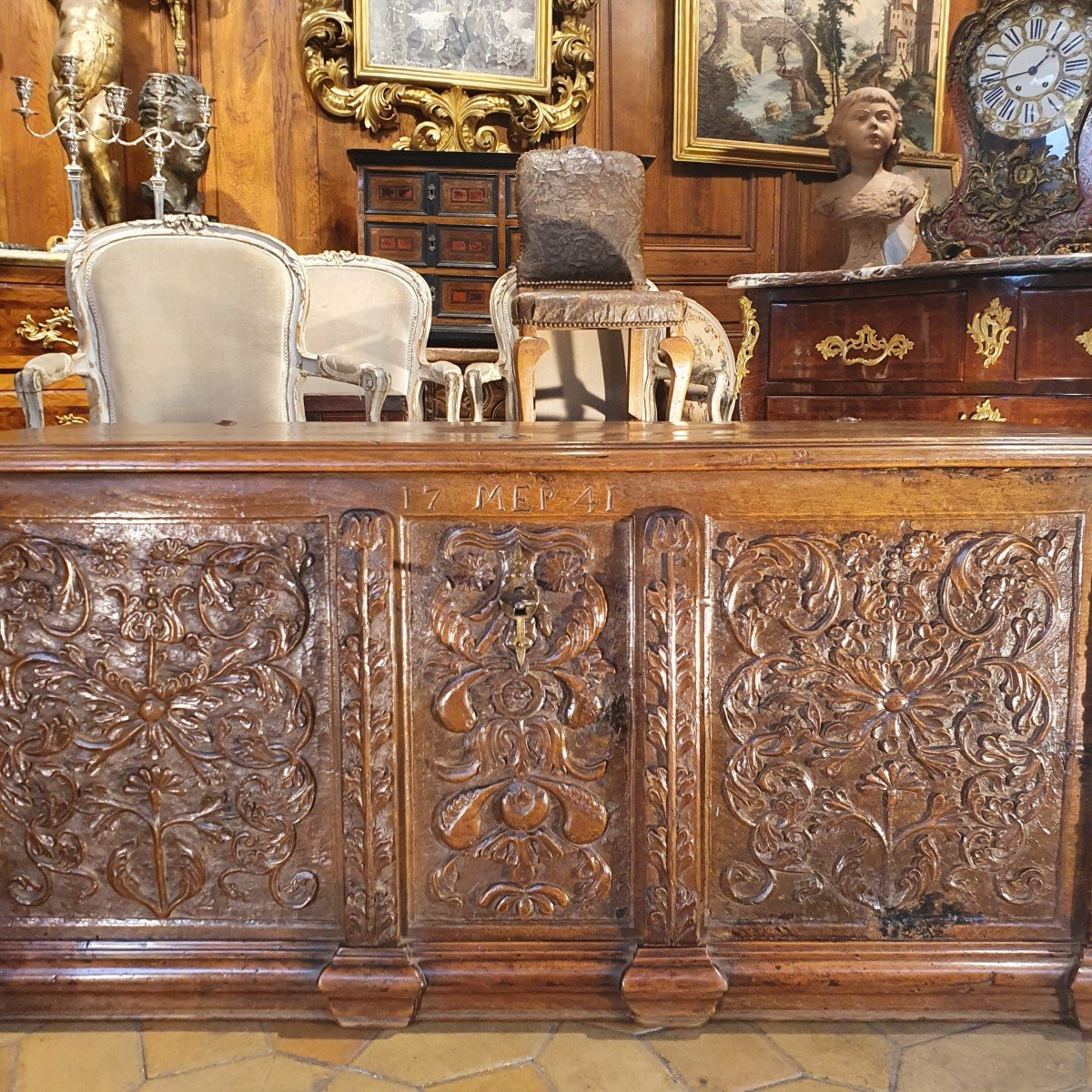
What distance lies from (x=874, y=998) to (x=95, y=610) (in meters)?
1.02

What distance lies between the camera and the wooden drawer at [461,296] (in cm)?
378

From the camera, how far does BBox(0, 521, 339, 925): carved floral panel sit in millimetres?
1085

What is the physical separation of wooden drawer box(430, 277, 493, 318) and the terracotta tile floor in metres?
3.07

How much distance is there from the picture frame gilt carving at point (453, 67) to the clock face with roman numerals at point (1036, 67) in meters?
2.21

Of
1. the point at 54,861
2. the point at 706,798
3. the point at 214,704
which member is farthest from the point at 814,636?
the point at 54,861

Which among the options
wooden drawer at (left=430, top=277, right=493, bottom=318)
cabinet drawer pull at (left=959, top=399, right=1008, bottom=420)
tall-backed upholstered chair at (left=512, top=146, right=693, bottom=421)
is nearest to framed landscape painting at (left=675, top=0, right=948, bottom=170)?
wooden drawer at (left=430, top=277, right=493, bottom=318)

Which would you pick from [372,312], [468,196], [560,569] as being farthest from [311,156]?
[560,569]

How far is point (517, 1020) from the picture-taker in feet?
3.77

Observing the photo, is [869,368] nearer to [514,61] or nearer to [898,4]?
[514,61]

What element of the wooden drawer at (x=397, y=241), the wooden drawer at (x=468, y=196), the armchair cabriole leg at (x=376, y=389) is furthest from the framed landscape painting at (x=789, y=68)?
the armchair cabriole leg at (x=376, y=389)

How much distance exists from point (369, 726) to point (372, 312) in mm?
2401

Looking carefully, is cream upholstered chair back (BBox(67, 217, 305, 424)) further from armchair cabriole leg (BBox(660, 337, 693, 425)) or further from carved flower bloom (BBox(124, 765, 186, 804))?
carved flower bloom (BBox(124, 765, 186, 804))

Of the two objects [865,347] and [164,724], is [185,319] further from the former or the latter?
Answer: [865,347]

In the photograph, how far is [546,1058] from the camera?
3.56 ft
